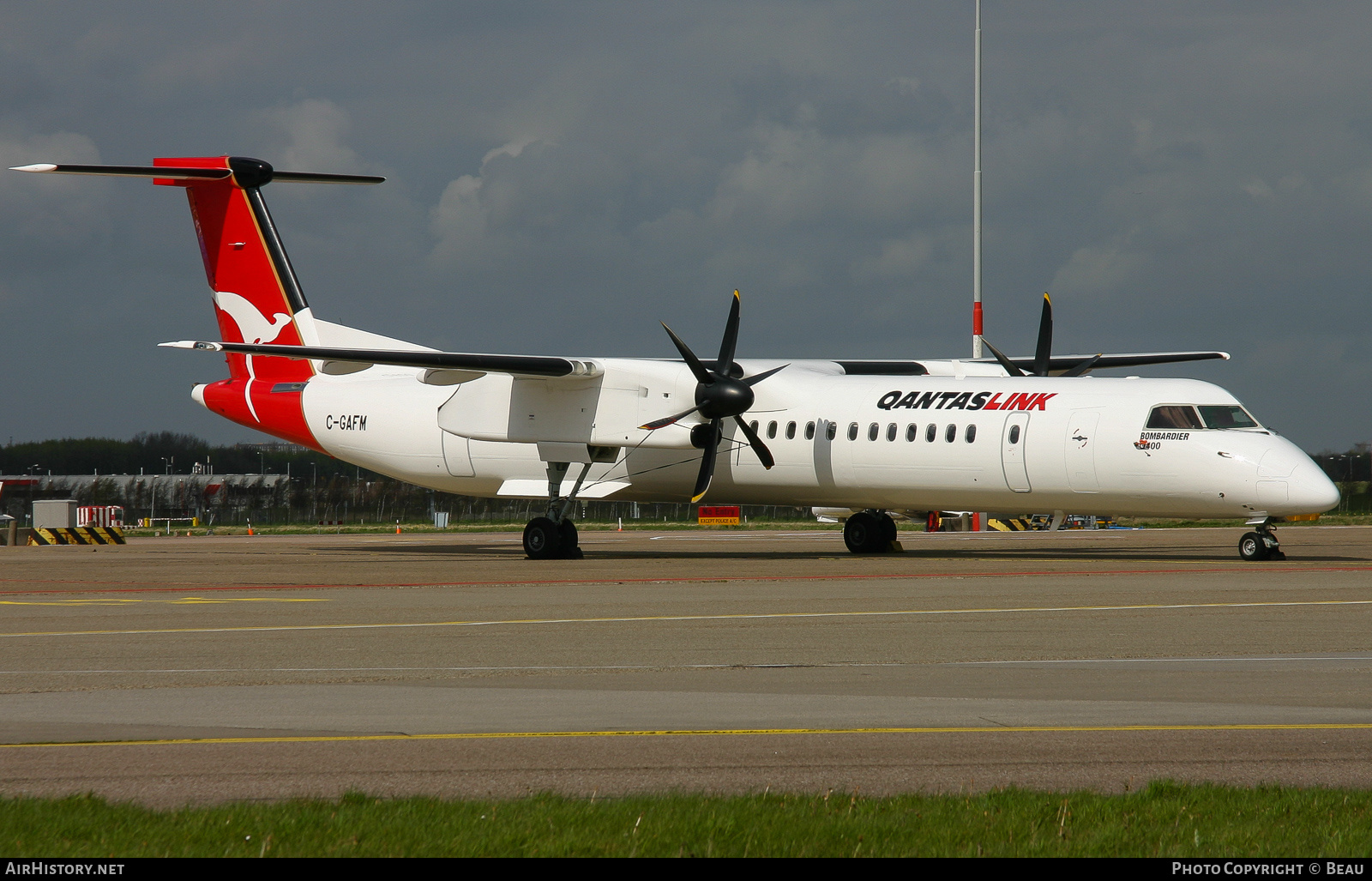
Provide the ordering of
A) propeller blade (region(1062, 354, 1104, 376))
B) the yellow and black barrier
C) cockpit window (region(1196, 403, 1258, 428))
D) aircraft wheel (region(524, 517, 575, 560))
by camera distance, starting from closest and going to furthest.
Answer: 1. cockpit window (region(1196, 403, 1258, 428))
2. aircraft wheel (region(524, 517, 575, 560))
3. propeller blade (region(1062, 354, 1104, 376))
4. the yellow and black barrier

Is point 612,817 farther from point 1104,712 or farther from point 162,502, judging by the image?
point 162,502

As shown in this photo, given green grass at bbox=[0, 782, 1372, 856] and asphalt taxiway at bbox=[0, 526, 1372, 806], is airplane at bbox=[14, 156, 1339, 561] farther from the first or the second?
green grass at bbox=[0, 782, 1372, 856]

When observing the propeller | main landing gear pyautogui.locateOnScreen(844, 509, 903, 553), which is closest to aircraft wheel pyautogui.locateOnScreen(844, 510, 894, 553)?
main landing gear pyautogui.locateOnScreen(844, 509, 903, 553)

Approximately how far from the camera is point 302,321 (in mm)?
31391

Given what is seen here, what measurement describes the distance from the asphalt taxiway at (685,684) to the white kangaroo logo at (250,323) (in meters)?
10.9

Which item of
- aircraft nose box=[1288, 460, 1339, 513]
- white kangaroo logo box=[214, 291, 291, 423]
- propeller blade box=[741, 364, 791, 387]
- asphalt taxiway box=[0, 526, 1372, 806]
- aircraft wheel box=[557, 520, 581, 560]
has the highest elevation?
white kangaroo logo box=[214, 291, 291, 423]

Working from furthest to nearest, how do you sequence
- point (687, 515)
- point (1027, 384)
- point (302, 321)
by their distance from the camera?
1. point (687, 515)
2. point (302, 321)
3. point (1027, 384)

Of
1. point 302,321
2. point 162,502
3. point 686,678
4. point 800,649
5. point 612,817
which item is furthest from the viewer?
point 162,502

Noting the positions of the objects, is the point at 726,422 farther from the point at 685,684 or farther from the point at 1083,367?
the point at 685,684

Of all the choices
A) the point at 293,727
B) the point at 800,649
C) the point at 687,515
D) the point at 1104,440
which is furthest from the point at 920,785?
the point at 687,515

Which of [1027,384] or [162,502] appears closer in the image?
[1027,384]

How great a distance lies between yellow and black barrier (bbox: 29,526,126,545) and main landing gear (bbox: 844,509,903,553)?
22.9 meters

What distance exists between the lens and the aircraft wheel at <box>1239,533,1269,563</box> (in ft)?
76.1

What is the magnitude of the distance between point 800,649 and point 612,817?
6.46m
